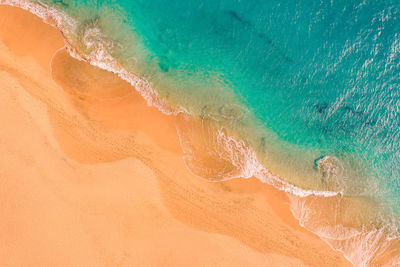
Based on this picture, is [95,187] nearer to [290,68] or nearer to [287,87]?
[287,87]

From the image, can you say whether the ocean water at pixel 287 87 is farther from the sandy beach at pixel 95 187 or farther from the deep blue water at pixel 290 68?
the sandy beach at pixel 95 187

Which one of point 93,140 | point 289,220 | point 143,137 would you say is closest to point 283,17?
point 143,137

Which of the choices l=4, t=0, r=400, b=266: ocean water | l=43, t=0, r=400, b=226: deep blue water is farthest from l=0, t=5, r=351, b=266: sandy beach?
l=43, t=0, r=400, b=226: deep blue water

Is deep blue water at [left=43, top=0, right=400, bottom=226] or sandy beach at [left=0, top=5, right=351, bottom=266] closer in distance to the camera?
sandy beach at [left=0, top=5, right=351, bottom=266]

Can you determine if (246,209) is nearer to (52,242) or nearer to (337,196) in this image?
(337,196)

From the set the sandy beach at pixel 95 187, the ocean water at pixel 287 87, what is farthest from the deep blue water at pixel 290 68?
the sandy beach at pixel 95 187

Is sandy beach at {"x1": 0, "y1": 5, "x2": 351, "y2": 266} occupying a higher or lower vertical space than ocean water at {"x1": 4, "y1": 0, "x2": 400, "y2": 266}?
lower

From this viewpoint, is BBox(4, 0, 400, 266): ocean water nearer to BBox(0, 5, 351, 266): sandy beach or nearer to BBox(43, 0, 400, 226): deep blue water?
BBox(43, 0, 400, 226): deep blue water

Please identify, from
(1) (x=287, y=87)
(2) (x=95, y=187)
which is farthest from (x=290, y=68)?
(2) (x=95, y=187)
